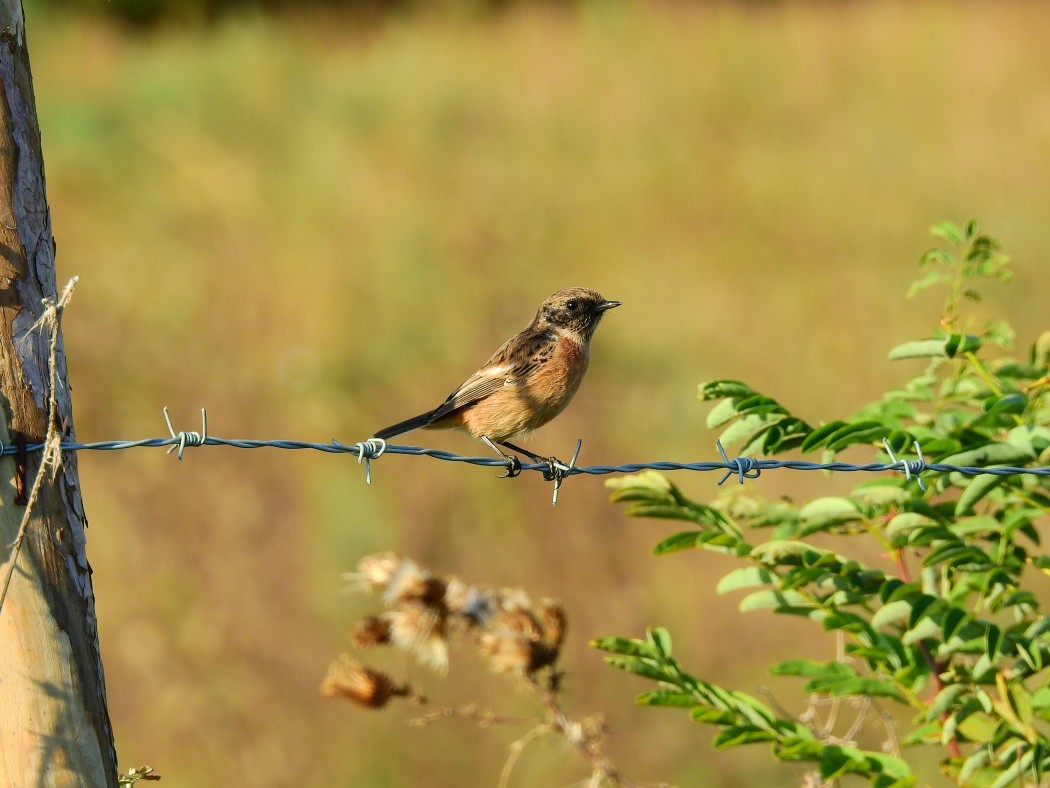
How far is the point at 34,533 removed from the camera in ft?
8.23

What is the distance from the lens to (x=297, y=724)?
Result: 7.19 meters

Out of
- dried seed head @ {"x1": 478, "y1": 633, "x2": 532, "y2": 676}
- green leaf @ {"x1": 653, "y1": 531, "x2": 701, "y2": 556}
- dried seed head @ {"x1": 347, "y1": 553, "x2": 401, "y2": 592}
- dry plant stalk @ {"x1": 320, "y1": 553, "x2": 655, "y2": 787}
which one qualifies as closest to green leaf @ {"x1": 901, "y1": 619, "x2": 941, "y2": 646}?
green leaf @ {"x1": 653, "y1": 531, "x2": 701, "y2": 556}

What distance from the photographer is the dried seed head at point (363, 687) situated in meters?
4.23

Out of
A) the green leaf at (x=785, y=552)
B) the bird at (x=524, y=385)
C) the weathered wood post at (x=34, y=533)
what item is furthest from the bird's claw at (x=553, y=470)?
the weathered wood post at (x=34, y=533)

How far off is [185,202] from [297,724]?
26.8 feet

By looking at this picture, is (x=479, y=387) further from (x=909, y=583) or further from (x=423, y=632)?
(x=909, y=583)

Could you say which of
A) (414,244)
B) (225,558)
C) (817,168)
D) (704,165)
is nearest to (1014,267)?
(817,168)

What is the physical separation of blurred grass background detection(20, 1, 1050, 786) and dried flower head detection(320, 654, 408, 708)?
9.36 feet

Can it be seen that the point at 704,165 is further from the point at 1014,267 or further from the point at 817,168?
the point at 1014,267

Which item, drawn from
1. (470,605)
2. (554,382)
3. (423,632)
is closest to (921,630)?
(470,605)

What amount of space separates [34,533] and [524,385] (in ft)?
9.38

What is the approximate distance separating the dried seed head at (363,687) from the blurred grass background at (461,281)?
2.85 m

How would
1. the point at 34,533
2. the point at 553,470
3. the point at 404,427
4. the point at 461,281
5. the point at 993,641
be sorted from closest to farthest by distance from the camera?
1. the point at 34,533
2. the point at 993,641
3. the point at 553,470
4. the point at 404,427
5. the point at 461,281

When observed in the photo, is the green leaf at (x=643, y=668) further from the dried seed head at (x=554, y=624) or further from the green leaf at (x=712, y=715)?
the dried seed head at (x=554, y=624)
